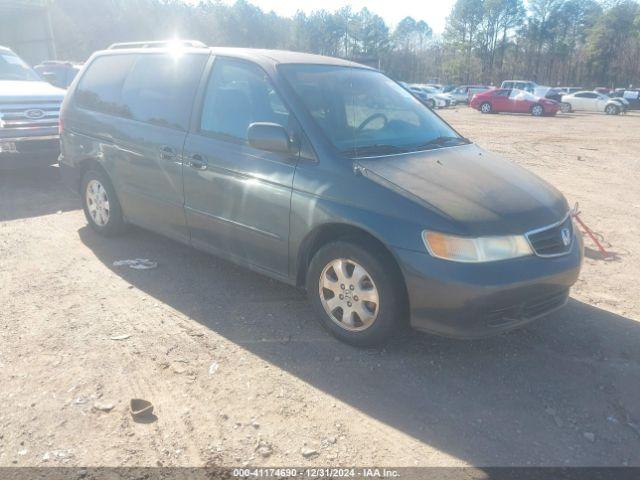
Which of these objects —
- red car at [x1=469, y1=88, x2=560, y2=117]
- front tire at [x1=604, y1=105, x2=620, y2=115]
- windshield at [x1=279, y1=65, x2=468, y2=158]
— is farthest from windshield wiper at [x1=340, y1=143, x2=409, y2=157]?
front tire at [x1=604, y1=105, x2=620, y2=115]

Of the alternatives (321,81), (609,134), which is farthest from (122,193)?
(609,134)

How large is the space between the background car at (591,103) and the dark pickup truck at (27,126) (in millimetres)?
34002

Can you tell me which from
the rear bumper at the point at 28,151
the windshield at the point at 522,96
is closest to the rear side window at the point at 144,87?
the rear bumper at the point at 28,151

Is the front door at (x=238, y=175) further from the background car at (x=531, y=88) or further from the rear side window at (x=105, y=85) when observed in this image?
the background car at (x=531, y=88)

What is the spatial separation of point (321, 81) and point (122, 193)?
7.43ft

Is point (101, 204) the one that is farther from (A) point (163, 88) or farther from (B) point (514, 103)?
(B) point (514, 103)

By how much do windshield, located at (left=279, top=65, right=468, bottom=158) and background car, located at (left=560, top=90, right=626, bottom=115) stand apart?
3466 centimetres

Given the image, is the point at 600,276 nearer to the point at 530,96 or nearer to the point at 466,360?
the point at 466,360

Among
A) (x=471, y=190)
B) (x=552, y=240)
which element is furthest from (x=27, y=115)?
(x=552, y=240)

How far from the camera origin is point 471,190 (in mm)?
3508

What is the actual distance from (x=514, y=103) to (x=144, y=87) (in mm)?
30628

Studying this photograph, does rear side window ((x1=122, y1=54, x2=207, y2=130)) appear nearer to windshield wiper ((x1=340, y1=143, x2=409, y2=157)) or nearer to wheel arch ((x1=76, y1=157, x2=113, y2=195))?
wheel arch ((x1=76, y1=157, x2=113, y2=195))

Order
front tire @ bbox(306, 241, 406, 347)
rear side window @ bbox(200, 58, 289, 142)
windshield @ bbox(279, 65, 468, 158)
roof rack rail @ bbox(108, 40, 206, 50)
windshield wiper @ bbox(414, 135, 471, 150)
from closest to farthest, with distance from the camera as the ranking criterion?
1. front tire @ bbox(306, 241, 406, 347)
2. windshield @ bbox(279, 65, 468, 158)
3. rear side window @ bbox(200, 58, 289, 142)
4. windshield wiper @ bbox(414, 135, 471, 150)
5. roof rack rail @ bbox(108, 40, 206, 50)

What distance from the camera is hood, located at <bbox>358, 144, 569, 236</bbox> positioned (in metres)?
3.26
